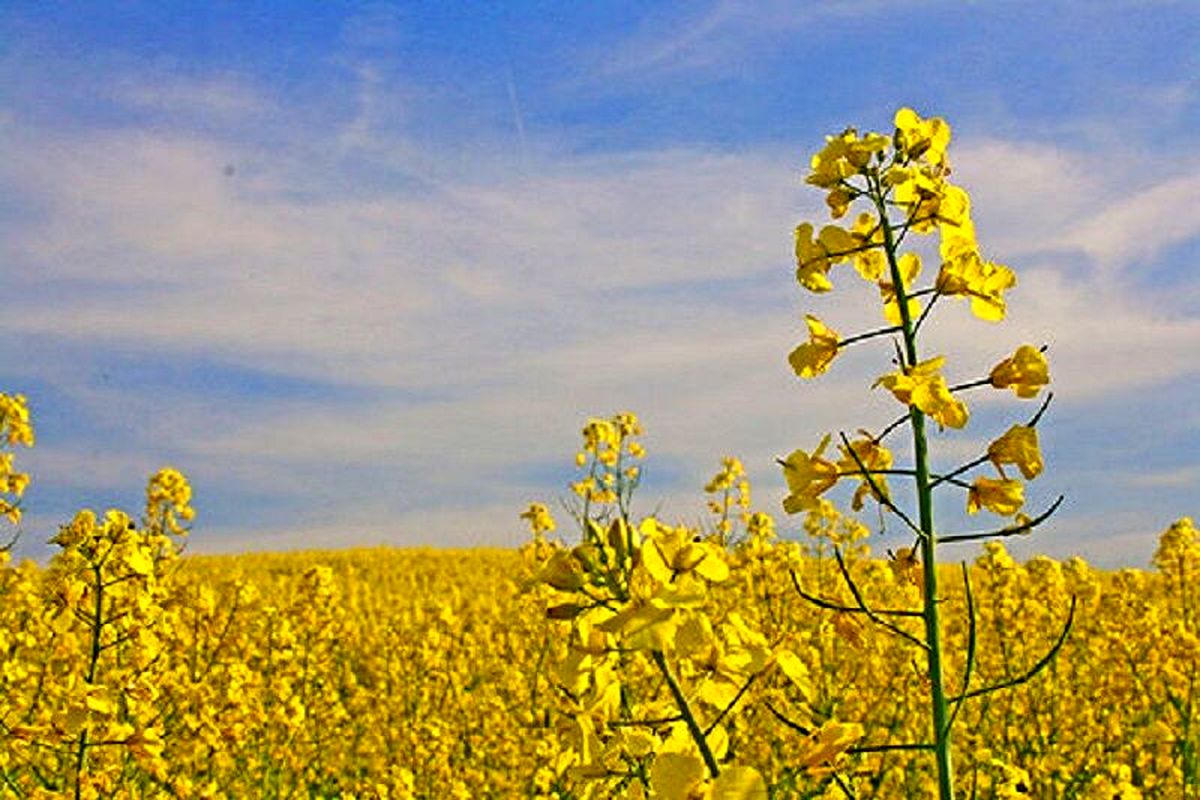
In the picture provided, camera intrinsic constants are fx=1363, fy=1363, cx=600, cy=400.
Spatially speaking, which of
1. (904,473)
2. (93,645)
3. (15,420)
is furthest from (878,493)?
(15,420)

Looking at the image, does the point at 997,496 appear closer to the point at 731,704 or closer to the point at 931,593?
the point at 931,593

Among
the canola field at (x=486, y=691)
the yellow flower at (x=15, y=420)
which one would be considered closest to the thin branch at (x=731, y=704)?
the canola field at (x=486, y=691)

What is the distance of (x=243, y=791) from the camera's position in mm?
6375

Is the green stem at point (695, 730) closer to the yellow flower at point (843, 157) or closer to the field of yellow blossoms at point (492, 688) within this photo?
the field of yellow blossoms at point (492, 688)

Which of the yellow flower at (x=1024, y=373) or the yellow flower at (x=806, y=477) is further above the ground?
the yellow flower at (x=1024, y=373)

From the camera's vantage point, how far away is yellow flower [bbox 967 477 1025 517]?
2.26 meters

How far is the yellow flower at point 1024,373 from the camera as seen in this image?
2.24 m

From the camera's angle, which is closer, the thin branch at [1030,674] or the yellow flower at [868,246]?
the thin branch at [1030,674]

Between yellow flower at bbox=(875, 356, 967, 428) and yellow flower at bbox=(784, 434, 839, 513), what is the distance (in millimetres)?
164

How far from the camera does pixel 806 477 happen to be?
2.22 metres

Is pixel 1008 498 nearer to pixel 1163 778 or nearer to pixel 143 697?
pixel 143 697

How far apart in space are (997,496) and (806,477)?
1.08ft

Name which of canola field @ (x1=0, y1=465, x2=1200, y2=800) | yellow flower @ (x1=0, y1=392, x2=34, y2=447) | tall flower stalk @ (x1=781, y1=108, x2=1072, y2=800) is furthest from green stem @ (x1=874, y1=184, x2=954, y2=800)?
yellow flower @ (x1=0, y1=392, x2=34, y2=447)

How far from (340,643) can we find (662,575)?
994 centimetres
